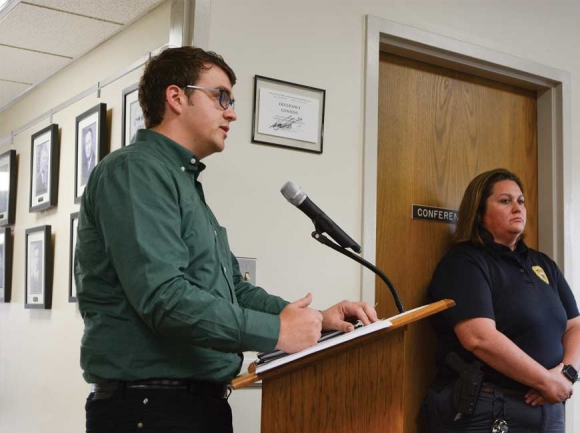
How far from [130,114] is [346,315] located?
161 cm

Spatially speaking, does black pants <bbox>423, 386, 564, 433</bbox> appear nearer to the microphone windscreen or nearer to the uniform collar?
the uniform collar

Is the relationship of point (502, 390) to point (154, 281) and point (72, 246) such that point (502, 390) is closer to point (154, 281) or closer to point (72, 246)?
point (154, 281)

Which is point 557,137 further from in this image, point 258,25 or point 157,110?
point 157,110

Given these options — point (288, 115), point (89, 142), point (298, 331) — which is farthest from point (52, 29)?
point (298, 331)

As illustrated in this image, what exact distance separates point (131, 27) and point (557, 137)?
2.10 metres

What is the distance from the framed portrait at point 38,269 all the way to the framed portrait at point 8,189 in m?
0.49

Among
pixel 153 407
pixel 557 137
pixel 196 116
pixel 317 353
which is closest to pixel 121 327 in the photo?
pixel 153 407

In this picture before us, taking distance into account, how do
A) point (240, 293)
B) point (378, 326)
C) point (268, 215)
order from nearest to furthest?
1. point (378, 326)
2. point (240, 293)
3. point (268, 215)

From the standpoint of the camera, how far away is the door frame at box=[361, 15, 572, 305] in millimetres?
2918

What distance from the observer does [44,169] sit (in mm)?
4137

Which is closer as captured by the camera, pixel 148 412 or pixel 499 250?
pixel 148 412

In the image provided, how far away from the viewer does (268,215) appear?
2.65 meters

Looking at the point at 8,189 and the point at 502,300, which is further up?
the point at 8,189

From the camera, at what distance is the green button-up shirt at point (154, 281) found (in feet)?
4.91
